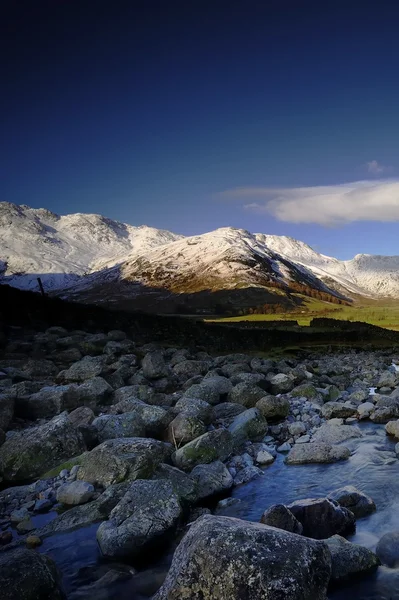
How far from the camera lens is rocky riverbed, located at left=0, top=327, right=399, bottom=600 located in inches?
259

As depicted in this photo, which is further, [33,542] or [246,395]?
[246,395]

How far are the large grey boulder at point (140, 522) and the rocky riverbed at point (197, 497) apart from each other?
0.03 m

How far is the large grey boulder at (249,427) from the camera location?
16203 mm

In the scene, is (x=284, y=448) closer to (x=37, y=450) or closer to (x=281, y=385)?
(x=37, y=450)

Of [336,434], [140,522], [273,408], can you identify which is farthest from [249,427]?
[140,522]

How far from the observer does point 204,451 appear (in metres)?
13.5

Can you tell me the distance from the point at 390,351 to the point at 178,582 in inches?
2117

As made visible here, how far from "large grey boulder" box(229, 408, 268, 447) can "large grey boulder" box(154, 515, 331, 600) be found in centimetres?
927

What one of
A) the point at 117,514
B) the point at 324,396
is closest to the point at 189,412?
the point at 117,514

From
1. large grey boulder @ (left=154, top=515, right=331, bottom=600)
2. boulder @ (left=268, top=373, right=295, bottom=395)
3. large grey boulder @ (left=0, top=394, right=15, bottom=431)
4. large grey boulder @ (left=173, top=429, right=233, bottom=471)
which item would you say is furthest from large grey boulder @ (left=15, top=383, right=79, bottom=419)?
large grey boulder @ (left=154, top=515, right=331, bottom=600)

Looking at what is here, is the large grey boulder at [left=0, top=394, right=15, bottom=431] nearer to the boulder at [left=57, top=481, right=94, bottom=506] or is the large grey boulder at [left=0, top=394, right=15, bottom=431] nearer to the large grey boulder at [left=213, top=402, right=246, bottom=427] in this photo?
the boulder at [left=57, top=481, right=94, bottom=506]

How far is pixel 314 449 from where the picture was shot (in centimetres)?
1474

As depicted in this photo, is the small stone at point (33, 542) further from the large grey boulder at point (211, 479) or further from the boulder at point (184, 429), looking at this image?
the boulder at point (184, 429)

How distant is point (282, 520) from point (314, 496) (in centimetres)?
334
